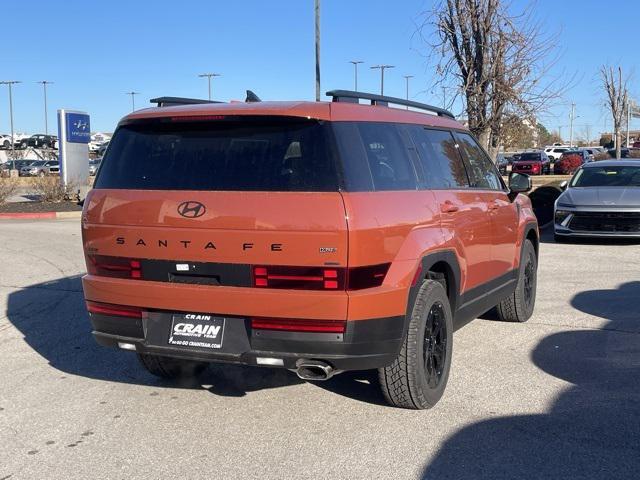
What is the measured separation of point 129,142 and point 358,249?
1736 mm

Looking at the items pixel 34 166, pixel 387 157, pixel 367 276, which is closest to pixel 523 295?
pixel 387 157

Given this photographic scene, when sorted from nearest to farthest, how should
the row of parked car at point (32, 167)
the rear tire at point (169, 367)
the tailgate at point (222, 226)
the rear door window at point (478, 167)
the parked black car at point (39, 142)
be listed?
the tailgate at point (222, 226)
the rear tire at point (169, 367)
the rear door window at point (478, 167)
the row of parked car at point (32, 167)
the parked black car at point (39, 142)

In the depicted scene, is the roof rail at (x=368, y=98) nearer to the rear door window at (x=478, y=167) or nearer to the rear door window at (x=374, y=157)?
the rear door window at (x=374, y=157)

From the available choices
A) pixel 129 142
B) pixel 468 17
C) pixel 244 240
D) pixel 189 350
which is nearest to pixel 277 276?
pixel 244 240

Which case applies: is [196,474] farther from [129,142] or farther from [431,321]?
[129,142]

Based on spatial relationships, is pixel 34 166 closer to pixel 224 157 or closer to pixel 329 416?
pixel 224 157

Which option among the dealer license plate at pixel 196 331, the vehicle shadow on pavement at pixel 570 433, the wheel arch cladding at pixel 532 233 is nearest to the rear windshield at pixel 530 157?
the wheel arch cladding at pixel 532 233

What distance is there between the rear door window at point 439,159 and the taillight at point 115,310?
6.74ft

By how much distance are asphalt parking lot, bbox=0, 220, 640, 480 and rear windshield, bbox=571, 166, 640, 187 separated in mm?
7173

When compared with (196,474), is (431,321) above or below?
above

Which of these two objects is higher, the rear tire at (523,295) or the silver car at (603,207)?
the silver car at (603,207)

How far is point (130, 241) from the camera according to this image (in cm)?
434

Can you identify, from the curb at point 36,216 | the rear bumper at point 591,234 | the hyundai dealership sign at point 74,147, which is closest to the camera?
the rear bumper at point 591,234

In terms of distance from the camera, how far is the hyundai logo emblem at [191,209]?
13.6ft
